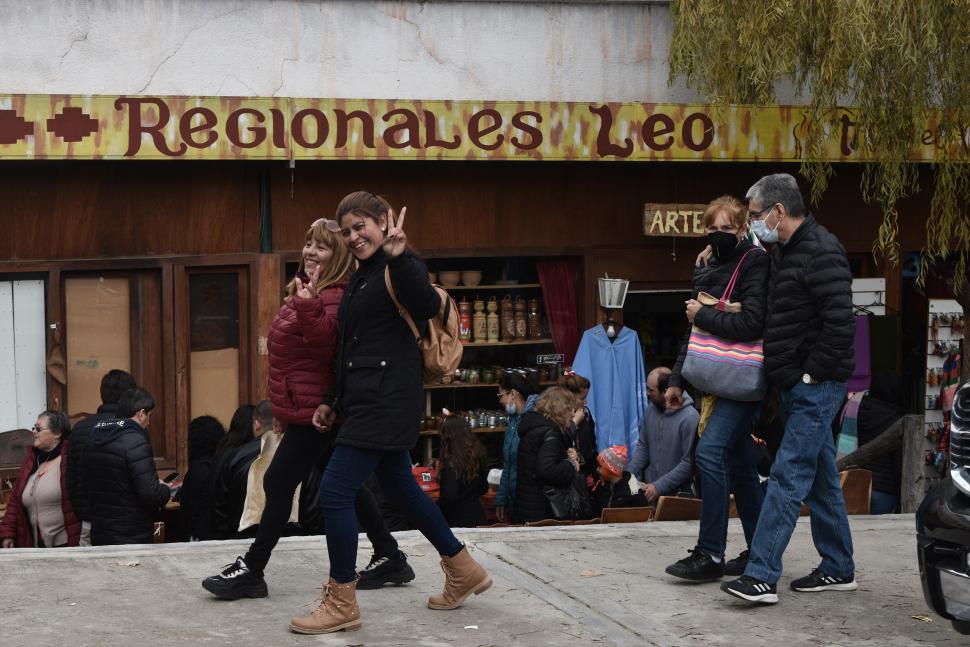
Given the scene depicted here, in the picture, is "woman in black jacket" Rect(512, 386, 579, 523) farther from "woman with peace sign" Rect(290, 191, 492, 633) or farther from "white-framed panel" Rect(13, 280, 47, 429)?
"white-framed panel" Rect(13, 280, 47, 429)

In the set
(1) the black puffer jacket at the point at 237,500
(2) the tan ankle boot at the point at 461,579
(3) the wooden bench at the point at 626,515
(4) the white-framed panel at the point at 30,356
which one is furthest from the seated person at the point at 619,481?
(4) the white-framed panel at the point at 30,356

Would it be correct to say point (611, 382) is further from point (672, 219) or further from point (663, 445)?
point (663, 445)

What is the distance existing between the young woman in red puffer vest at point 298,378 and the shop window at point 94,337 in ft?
15.5

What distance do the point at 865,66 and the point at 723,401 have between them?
164 inches

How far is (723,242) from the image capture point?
20.1 ft

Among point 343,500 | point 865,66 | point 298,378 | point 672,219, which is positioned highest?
point 865,66

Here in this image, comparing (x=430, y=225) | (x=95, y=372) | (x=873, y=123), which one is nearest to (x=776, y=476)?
(x=873, y=123)

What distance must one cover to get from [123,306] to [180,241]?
670mm

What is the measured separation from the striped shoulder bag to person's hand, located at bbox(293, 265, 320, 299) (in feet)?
5.69

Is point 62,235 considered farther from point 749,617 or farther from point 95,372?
point 749,617

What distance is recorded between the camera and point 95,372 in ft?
33.8

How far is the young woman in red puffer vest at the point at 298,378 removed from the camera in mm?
5646

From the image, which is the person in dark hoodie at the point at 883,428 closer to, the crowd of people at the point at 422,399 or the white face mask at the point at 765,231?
the crowd of people at the point at 422,399

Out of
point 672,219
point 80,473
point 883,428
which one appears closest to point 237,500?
point 80,473
